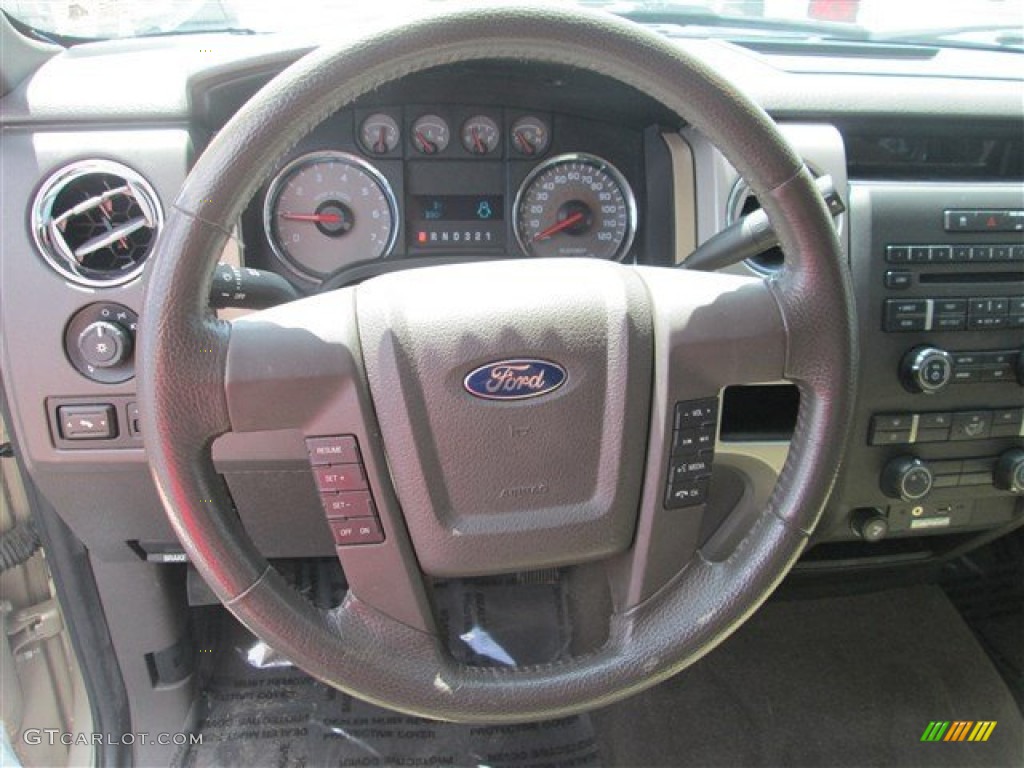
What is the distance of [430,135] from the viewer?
129 centimetres

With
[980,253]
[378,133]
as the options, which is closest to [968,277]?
[980,253]

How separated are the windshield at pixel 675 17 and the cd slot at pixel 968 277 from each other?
Answer: 0.60 metres

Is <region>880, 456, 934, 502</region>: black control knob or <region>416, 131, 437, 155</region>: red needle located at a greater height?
<region>416, 131, 437, 155</region>: red needle

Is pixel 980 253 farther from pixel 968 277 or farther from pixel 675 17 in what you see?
pixel 675 17

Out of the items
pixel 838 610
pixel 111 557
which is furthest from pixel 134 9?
pixel 838 610

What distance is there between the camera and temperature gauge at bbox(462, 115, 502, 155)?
51.1 inches

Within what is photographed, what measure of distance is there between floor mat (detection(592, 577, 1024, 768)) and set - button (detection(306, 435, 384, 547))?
1.02 metres

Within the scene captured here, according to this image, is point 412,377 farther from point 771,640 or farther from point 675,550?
point 771,640

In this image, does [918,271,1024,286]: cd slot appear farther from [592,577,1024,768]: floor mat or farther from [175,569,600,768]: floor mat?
[592,577,1024,768]: floor mat

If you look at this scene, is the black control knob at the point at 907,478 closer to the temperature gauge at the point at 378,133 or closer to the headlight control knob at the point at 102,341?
the temperature gauge at the point at 378,133

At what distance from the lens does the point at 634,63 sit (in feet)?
2.62

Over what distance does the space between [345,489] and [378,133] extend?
2.01 ft

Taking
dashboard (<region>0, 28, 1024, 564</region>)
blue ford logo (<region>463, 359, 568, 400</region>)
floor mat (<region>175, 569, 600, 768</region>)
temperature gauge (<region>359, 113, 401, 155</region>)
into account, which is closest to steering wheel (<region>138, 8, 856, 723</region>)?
blue ford logo (<region>463, 359, 568, 400</region>)

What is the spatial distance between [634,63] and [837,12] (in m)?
1.04
